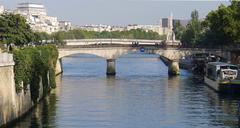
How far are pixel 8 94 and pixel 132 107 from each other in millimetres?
12572

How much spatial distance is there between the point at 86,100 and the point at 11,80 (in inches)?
585

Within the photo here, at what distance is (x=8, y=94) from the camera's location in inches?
1538

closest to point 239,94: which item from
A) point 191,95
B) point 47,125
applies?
point 191,95

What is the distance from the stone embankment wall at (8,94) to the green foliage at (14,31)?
29177 millimetres

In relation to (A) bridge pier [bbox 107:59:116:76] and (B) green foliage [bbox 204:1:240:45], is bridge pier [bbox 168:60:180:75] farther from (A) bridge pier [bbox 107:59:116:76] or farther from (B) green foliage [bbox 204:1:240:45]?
(A) bridge pier [bbox 107:59:116:76]

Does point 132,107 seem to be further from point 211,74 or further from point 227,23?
point 227,23

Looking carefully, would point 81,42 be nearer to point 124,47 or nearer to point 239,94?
point 124,47

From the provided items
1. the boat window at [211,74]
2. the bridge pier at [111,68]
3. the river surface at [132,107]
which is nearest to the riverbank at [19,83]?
the river surface at [132,107]

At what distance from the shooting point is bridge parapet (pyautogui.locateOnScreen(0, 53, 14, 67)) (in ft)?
125

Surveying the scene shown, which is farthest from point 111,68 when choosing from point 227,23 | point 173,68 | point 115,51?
point 227,23

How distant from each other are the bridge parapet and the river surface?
3.25m

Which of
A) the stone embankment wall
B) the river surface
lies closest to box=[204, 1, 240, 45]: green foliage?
the river surface

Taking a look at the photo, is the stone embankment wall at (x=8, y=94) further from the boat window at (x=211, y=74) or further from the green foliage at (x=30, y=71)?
the boat window at (x=211, y=74)

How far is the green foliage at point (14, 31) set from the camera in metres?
72.3
